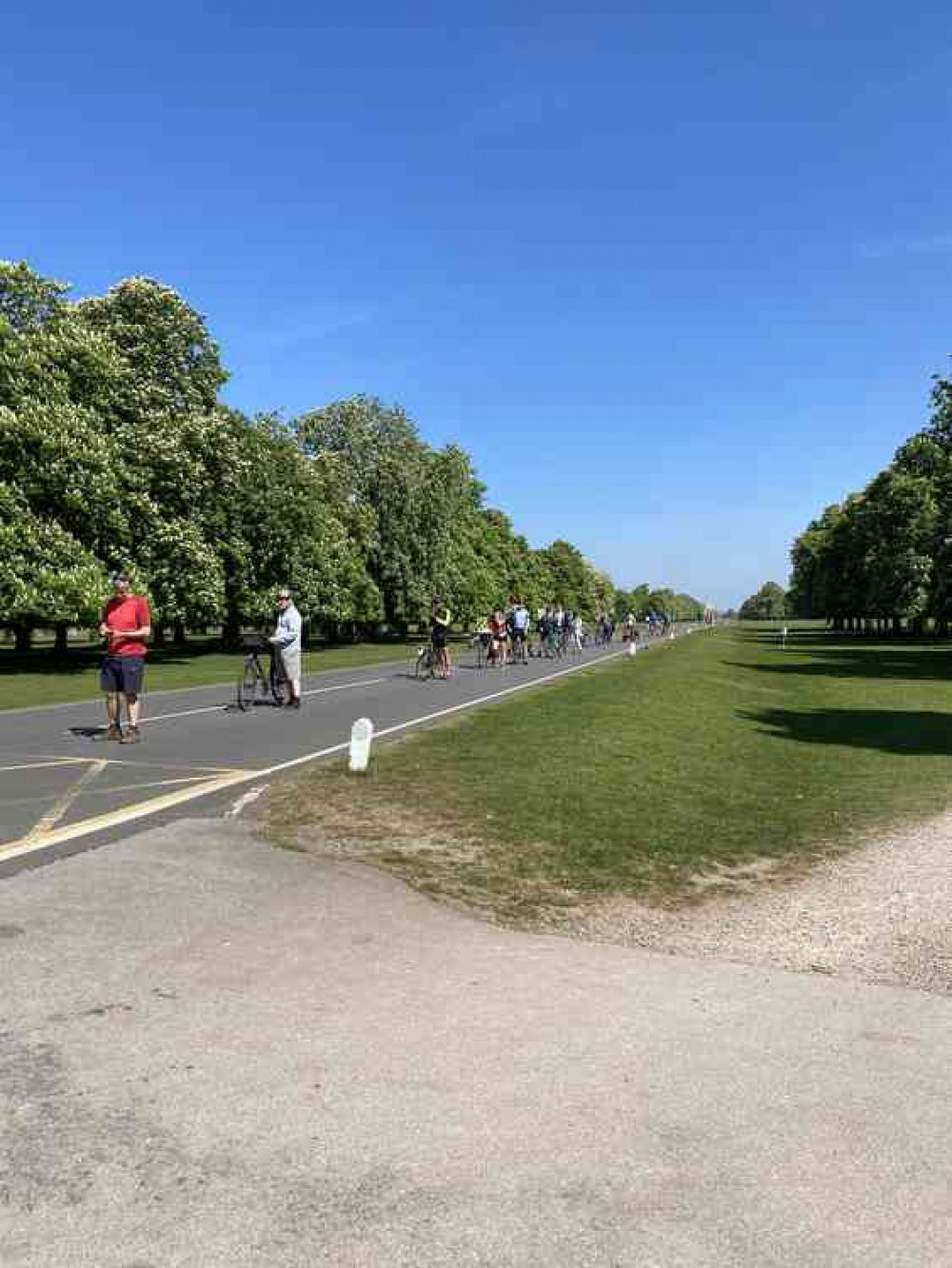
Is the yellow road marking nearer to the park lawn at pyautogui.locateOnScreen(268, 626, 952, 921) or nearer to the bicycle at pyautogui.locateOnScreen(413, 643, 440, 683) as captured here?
the park lawn at pyautogui.locateOnScreen(268, 626, 952, 921)

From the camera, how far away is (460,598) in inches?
2495

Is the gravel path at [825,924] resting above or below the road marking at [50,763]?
below

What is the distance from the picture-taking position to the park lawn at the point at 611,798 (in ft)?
22.8

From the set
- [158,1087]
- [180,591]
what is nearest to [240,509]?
[180,591]

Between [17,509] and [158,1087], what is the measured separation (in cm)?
2494

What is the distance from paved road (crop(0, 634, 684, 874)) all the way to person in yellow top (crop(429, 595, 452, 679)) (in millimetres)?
3334

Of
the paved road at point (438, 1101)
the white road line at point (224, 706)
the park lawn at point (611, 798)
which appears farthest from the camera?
the white road line at point (224, 706)

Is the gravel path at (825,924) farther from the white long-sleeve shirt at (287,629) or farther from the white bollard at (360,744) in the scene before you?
the white long-sleeve shirt at (287,629)

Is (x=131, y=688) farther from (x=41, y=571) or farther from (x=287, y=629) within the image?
(x=41, y=571)

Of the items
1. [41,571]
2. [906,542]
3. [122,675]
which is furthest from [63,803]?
[906,542]

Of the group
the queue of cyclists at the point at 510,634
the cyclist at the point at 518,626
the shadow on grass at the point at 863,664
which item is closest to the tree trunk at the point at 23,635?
the queue of cyclists at the point at 510,634

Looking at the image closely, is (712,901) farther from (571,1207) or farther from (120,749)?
(120,749)

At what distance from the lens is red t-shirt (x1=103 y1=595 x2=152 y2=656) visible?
488 inches

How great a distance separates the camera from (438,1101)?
11.2 feet
